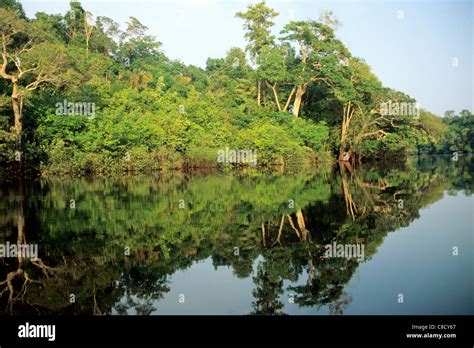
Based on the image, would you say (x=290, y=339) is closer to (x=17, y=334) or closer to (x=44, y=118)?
(x=17, y=334)

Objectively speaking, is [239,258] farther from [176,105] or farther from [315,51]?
[315,51]

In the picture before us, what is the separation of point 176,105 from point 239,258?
28958 millimetres

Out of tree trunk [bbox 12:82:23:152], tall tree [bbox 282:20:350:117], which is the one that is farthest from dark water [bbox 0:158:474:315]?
tall tree [bbox 282:20:350:117]

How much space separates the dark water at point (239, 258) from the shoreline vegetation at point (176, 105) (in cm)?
1393

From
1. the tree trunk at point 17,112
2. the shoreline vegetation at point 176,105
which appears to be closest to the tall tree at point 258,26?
the shoreline vegetation at point 176,105

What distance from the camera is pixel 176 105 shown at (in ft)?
117

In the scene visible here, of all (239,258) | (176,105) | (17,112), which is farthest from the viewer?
(176,105)

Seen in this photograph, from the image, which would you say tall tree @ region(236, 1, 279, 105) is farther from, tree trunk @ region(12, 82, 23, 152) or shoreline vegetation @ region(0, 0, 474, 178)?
tree trunk @ region(12, 82, 23, 152)

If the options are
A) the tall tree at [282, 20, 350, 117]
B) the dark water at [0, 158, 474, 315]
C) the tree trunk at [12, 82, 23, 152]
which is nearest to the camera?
the dark water at [0, 158, 474, 315]

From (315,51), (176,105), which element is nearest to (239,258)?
(176,105)

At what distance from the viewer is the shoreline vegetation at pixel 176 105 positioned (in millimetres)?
26578

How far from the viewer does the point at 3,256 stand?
8328 millimetres

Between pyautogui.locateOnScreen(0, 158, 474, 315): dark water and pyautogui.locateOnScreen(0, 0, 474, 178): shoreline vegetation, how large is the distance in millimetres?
13930

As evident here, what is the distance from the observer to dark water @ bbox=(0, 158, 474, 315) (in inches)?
235
